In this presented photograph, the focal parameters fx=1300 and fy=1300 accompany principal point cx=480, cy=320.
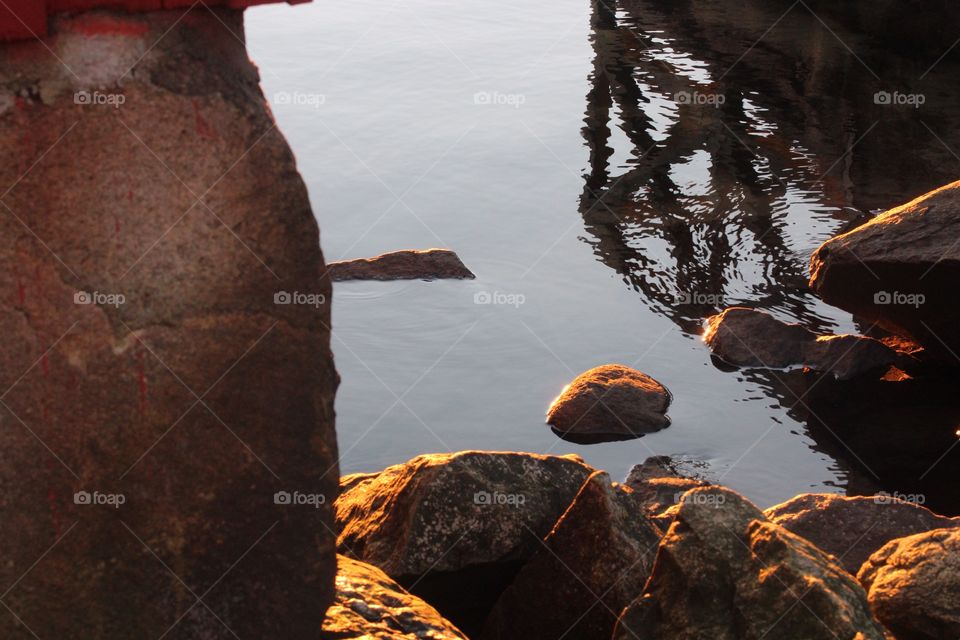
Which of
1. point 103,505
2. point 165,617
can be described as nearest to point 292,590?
point 165,617

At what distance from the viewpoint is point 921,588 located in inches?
189

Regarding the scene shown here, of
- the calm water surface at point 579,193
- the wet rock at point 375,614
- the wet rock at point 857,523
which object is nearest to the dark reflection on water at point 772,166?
the calm water surface at point 579,193

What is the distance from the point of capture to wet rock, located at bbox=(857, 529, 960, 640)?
15.5 feet

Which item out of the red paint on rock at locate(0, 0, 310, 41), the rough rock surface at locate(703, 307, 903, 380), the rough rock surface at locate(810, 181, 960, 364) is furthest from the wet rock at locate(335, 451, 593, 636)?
the rough rock surface at locate(703, 307, 903, 380)

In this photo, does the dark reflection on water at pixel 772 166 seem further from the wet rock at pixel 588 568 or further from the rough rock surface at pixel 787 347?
the wet rock at pixel 588 568

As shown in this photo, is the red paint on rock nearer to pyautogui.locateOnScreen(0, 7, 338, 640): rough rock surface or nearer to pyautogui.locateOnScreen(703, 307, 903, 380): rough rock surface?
pyautogui.locateOnScreen(0, 7, 338, 640): rough rock surface

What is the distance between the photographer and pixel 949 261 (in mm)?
8453

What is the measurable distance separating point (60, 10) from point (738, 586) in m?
2.71

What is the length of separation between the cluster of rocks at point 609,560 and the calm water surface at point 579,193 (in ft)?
8.51

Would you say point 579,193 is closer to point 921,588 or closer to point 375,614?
point 921,588

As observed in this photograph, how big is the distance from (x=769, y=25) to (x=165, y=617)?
19.1m

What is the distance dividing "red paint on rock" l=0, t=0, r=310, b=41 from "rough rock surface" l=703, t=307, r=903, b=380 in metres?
7.11

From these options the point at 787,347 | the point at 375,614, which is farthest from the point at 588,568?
the point at 787,347

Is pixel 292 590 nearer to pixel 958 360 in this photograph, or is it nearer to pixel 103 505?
pixel 103 505
